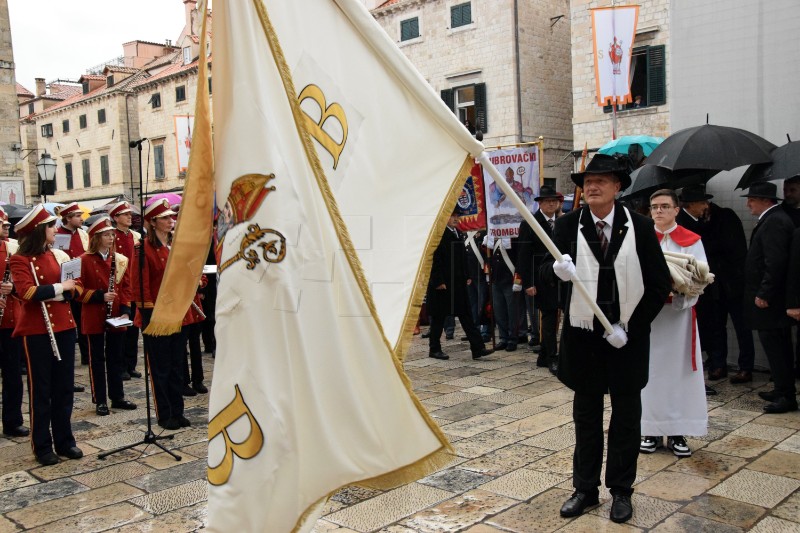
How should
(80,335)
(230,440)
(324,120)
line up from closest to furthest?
1. (230,440)
2. (324,120)
3. (80,335)

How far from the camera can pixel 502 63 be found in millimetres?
22828

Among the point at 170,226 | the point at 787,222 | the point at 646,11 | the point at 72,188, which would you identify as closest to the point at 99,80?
the point at 72,188

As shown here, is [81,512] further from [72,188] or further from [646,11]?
[72,188]

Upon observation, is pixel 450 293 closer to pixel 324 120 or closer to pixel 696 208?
pixel 696 208

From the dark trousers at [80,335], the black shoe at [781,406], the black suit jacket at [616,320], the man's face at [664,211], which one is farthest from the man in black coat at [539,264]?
the dark trousers at [80,335]

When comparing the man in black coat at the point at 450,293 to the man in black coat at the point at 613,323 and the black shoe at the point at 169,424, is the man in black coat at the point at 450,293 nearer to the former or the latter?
the black shoe at the point at 169,424

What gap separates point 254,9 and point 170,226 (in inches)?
158

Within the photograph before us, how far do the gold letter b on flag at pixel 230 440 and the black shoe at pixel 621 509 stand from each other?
7.42 ft

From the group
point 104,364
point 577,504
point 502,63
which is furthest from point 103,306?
point 502,63

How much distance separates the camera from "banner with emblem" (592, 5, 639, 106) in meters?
15.5

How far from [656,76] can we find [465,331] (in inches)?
498

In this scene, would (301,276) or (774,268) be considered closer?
(301,276)

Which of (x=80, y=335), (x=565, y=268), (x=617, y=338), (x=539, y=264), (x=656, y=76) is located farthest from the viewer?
(x=656, y=76)

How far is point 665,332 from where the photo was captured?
5250mm
